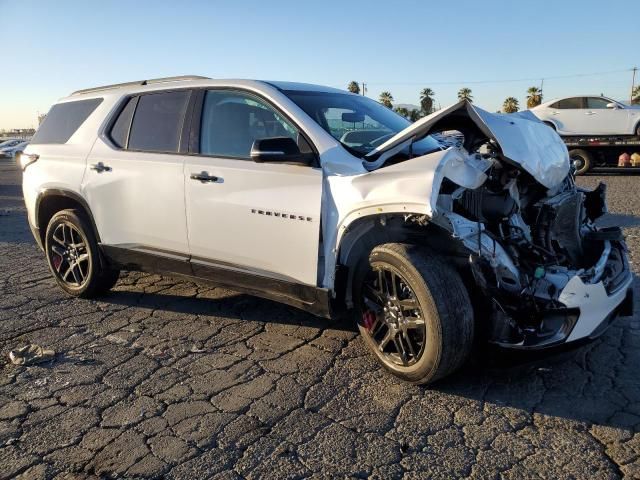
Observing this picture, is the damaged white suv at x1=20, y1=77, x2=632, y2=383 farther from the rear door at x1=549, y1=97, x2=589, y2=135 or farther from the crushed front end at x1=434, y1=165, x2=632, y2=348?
the rear door at x1=549, y1=97, x2=589, y2=135

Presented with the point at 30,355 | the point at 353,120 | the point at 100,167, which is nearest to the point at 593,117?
the point at 353,120

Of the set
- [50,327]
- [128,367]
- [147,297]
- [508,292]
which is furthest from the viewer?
[147,297]

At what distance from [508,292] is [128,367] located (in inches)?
101

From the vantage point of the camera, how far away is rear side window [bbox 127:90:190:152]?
13.9ft

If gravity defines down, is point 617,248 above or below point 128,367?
above

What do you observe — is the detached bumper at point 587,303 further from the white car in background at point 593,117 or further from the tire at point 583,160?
the tire at point 583,160

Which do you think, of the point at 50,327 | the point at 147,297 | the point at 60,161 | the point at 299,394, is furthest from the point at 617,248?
the point at 60,161

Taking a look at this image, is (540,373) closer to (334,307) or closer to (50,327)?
(334,307)

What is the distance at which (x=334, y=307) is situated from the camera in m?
3.50

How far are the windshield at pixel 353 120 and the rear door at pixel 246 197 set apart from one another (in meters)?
0.26

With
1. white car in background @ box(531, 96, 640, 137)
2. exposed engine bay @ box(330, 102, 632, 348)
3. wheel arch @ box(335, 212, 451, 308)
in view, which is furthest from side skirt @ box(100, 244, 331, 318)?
white car in background @ box(531, 96, 640, 137)

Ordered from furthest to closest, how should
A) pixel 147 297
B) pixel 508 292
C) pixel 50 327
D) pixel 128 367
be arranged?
pixel 147 297, pixel 50 327, pixel 128 367, pixel 508 292

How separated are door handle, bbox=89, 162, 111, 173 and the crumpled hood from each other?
8.02 ft

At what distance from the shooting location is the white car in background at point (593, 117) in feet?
48.1
